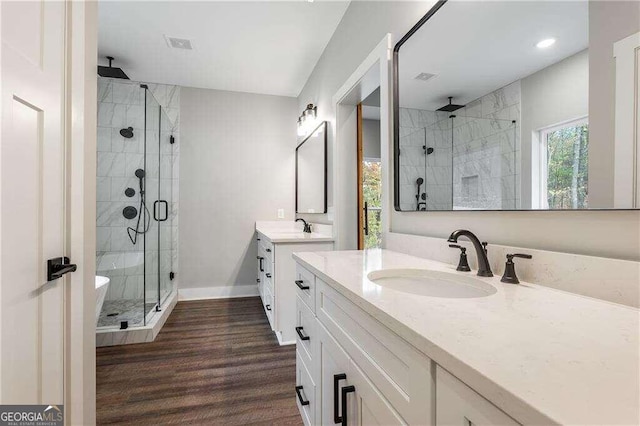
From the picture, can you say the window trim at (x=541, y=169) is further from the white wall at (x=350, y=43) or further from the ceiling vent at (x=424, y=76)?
the white wall at (x=350, y=43)

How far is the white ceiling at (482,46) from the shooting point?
0.83 metres

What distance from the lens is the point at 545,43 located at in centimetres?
88

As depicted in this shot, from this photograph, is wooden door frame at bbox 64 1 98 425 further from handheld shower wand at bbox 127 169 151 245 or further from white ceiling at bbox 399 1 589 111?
handheld shower wand at bbox 127 169 151 245

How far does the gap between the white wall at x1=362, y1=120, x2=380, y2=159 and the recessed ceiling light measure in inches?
133

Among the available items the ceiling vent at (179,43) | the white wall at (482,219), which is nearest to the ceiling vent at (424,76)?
the white wall at (482,219)

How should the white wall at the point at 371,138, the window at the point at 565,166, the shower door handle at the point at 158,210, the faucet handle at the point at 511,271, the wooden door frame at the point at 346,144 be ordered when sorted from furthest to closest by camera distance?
the white wall at the point at 371,138 < the shower door handle at the point at 158,210 < the wooden door frame at the point at 346,144 < the faucet handle at the point at 511,271 < the window at the point at 565,166

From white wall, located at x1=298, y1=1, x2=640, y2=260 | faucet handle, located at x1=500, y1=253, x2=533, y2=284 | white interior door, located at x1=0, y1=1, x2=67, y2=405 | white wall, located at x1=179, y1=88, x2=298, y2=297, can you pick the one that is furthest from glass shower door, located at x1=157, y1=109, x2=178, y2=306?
faucet handle, located at x1=500, y1=253, x2=533, y2=284

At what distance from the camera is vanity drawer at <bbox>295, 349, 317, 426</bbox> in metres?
1.23

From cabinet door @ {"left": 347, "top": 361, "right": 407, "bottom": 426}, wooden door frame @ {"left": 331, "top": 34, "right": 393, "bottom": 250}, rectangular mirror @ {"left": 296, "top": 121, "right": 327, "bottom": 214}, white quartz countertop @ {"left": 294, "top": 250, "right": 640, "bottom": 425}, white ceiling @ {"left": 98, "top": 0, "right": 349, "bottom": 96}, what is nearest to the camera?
white quartz countertop @ {"left": 294, "top": 250, "right": 640, "bottom": 425}

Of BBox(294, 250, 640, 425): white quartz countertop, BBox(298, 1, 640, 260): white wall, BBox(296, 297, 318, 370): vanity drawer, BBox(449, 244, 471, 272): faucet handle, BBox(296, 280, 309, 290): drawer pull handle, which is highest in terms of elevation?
BBox(298, 1, 640, 260): white wall

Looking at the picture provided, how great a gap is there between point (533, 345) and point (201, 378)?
6.53ft

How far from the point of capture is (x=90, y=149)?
118 centimetres

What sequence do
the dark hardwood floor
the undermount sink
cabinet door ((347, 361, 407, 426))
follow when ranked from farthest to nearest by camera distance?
the dark hardwood floor
the undermount sink
cabinet door ((347, 361, 407, 426))

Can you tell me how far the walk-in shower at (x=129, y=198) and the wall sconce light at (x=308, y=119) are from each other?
1.59 meters
